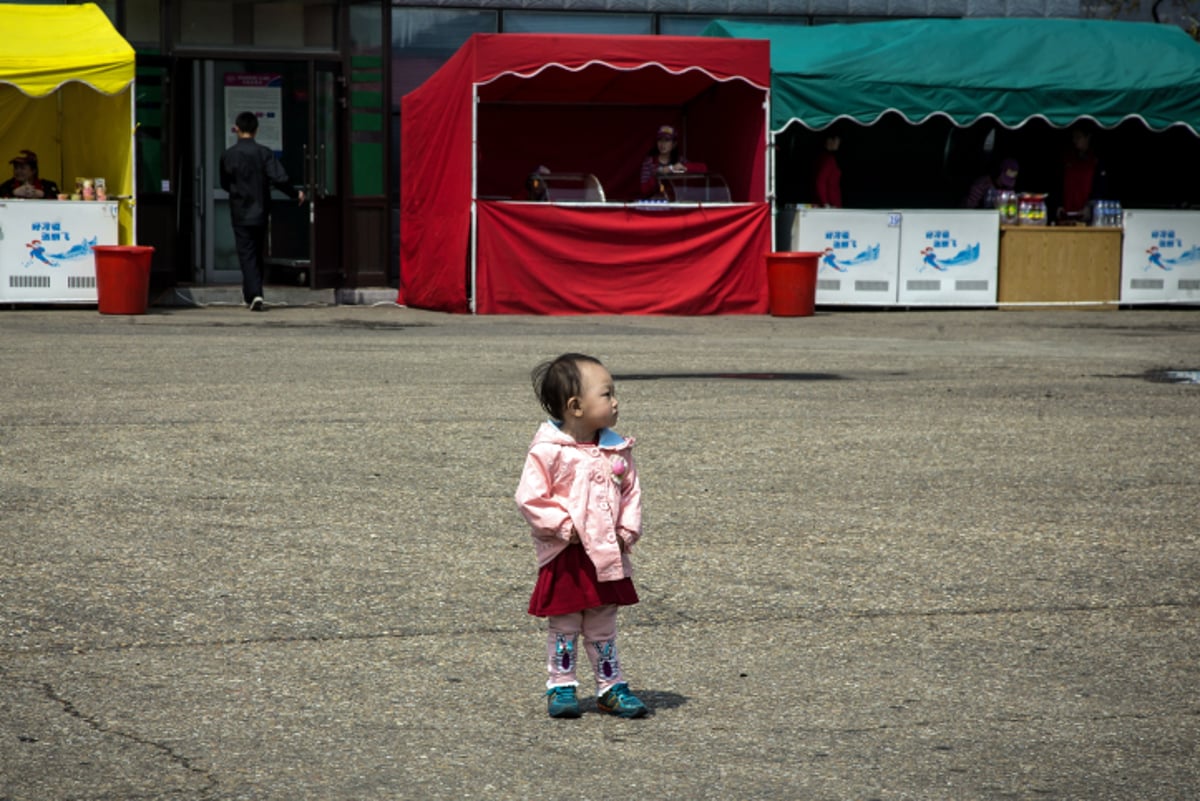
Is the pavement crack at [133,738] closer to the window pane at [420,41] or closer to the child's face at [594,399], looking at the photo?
the child's face at [594,399]

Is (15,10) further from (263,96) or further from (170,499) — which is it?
(170,499)

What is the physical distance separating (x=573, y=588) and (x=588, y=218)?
1468 centimetres

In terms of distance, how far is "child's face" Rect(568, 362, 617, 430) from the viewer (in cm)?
424

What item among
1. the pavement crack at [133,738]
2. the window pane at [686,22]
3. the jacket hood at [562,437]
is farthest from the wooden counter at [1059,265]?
the pavement crack at [133,738]

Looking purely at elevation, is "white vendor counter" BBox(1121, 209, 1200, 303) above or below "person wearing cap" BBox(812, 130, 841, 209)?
below

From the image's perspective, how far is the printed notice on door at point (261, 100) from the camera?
22688mm

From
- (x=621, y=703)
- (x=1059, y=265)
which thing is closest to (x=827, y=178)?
(x=1059, y=265)

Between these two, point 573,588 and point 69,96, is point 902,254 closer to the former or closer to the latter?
point 69,96

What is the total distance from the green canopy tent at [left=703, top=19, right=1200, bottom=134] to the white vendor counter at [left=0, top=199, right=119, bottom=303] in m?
7.68

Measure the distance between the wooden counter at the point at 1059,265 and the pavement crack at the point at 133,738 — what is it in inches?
707

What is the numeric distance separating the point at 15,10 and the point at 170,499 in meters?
14.6

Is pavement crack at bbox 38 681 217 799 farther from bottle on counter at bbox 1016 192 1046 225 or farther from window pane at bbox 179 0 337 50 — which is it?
bottle on counter at bbox 1016 192 1046 225

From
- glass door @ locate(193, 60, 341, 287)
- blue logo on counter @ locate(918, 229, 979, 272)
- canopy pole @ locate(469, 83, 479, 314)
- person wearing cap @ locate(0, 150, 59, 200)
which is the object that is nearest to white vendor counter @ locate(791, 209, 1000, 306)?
blue logo on counter @ locate(918, 229, 979, 272)

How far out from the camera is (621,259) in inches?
747
